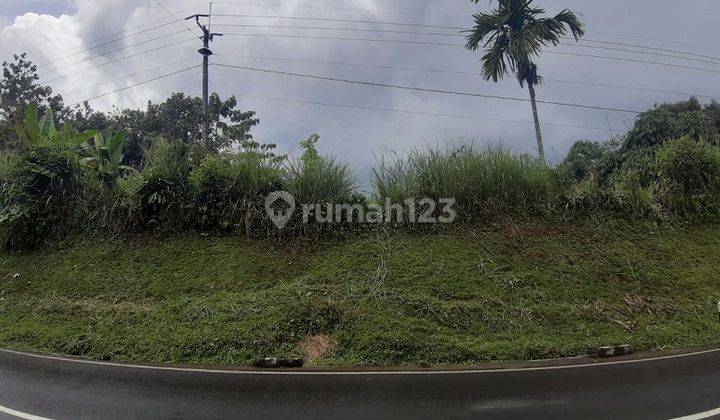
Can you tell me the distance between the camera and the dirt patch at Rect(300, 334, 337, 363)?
7.35m

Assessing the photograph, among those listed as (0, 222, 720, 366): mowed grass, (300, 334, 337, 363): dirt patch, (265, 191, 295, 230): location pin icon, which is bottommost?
(300, 334, 337, 363): dirt patch

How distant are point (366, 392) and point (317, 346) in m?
2.06

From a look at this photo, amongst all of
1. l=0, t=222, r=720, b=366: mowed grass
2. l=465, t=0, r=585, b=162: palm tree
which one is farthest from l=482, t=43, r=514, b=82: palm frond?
l=0, t=222, r=720, b=366: mowed grass

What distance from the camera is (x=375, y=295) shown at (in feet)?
29.3

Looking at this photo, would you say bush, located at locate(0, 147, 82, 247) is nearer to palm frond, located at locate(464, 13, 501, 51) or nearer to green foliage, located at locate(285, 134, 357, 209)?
green foliage, located at locate(285, 134, 357, 209)

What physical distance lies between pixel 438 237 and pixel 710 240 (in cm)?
731

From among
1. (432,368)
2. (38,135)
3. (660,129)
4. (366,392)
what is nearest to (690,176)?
(660,129)

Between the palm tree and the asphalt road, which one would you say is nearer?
the asphalt road

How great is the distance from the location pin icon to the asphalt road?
4.73 metres

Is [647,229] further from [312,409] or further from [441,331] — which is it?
[312,409]

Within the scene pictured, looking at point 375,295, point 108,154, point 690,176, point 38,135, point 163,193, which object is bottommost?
point 375,295

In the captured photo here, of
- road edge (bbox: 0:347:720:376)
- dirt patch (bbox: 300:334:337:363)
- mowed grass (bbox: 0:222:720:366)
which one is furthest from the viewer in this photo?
mowed grass (bbox: 0:222:720:366)

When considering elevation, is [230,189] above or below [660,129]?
below

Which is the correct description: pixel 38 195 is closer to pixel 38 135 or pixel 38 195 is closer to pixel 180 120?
pixel 38 135
